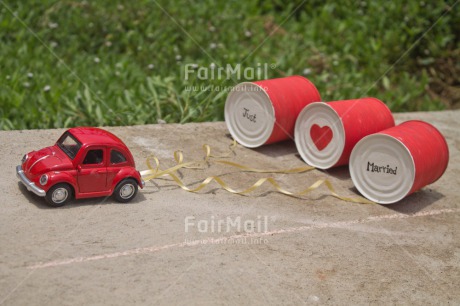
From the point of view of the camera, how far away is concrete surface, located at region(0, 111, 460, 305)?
13.0ft

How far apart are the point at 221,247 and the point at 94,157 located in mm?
1107

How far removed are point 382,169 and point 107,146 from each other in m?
2.27

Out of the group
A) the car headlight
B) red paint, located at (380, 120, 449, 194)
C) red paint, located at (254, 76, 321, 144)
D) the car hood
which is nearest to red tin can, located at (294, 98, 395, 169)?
red paint, located at (254, 76, 321, 144)

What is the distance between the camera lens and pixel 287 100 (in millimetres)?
6219

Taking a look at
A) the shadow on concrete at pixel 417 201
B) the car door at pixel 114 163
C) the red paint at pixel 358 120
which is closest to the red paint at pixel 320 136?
the red paint at pixel 358 120

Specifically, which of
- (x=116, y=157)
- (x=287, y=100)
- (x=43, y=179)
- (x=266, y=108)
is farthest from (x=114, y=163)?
(x=287, y=100)

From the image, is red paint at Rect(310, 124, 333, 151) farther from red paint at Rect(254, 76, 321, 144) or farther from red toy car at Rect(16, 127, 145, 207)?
red toy car at Rect(16, 127, 145, 207)

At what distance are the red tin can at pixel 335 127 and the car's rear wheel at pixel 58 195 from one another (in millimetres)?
2409

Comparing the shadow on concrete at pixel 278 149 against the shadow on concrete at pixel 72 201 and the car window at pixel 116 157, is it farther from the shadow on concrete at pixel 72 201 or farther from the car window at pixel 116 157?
the car window at pixel 116 157

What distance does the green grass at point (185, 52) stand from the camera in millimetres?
7160

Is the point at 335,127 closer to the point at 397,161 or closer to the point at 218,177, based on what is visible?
the point at 397,161

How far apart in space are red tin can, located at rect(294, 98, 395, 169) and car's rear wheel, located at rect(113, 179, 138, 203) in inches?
75.9

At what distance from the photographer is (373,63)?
372 inches

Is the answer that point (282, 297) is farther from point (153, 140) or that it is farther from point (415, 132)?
point (153, 140)
